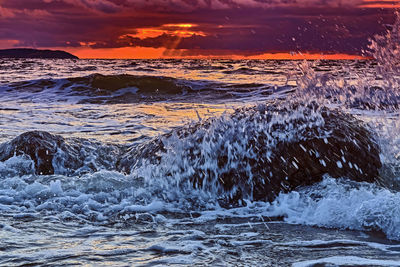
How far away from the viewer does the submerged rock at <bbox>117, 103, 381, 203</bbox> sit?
432 cm

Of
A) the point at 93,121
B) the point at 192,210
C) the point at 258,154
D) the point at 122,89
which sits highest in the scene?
the point at 258,154

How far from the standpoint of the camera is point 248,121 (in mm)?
4832

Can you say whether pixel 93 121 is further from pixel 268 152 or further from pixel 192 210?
pixel 192 210

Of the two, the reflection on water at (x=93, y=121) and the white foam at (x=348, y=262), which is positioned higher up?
the white foam at (x=348, y=262)

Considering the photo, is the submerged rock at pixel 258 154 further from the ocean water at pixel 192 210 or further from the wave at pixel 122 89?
the wave at pixel 122 89

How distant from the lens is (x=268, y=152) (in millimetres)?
4465

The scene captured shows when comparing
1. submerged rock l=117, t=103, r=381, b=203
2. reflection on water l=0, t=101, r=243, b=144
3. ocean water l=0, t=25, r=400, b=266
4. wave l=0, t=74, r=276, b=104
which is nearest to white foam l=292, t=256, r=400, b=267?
ocean water l=0, t=25, r=400, b=266

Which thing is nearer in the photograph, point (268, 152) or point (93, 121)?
point (268, 152)

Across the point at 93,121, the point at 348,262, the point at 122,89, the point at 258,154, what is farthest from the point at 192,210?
the point at 122,89

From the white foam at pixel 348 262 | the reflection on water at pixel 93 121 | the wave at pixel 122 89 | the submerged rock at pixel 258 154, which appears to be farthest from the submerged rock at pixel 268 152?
the wave at pixel 122 89

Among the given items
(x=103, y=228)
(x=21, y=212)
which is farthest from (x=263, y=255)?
(x=21, y=212)

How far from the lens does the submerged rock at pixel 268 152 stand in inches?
170

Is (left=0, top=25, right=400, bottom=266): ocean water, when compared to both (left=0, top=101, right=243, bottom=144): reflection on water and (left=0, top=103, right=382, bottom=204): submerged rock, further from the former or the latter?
(left=0, top=101, right=243, bottom=144): reflection on water

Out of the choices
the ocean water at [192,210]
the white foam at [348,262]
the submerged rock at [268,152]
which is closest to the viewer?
the white foam at [348,262]
